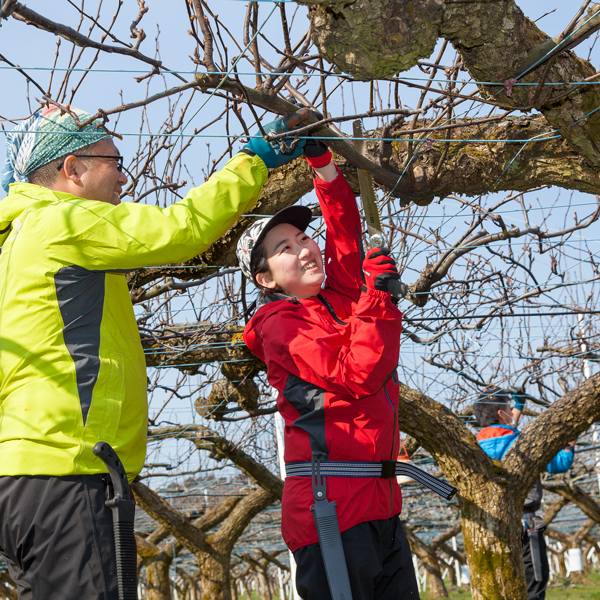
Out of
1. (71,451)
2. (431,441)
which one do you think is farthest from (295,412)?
(431,441)

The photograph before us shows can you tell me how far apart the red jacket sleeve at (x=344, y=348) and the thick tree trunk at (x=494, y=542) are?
362 cm

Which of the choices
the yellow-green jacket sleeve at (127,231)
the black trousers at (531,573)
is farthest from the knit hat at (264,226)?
the black trousers at (531,573)

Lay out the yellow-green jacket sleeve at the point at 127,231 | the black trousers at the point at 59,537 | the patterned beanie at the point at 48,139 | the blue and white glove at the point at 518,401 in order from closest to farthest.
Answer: the black trousers at the point at 59,537, the yellow-green jacket sleeve at the point at 127,231, the patterned beanie at the point at 48,139, the blue and white glove at the point at 518,401

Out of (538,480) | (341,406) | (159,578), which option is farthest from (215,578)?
(341,406)

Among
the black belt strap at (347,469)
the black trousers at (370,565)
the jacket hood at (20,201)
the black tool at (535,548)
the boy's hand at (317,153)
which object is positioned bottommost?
the black tool at (535,548)

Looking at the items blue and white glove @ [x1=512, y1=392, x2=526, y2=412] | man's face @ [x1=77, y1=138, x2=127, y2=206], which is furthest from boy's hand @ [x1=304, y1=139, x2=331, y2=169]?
blue and white glove @ [x1=512, y1=392, x2=526, y2=412]

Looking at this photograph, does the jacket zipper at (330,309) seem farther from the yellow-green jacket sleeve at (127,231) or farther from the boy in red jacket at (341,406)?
the yellow-green jacket sleeve at (127,231)

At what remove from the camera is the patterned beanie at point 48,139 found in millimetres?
1812

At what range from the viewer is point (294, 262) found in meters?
2.06

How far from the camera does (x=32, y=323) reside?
5.10 feet

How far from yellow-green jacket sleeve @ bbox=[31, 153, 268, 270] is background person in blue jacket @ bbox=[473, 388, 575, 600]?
13.6ft

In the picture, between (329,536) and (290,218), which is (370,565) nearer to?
(329,536)

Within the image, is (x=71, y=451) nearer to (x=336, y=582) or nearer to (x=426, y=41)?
(x=336, y=582)

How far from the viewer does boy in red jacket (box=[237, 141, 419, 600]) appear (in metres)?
1.69
